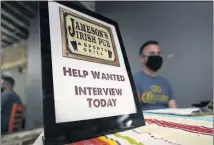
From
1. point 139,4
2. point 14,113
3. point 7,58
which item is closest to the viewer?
point 139,4

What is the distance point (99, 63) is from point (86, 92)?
9 centimetres

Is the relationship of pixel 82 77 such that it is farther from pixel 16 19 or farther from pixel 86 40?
pixel 16 19

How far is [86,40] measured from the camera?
1.63 feet

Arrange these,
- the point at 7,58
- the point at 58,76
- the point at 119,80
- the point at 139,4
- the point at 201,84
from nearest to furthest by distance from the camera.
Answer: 1. the point at 58,76
2. the point at 119,80
3. the point at 139,4
4. the point at 201,84
5. the point at 7,58

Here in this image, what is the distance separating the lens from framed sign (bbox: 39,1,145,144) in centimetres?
38

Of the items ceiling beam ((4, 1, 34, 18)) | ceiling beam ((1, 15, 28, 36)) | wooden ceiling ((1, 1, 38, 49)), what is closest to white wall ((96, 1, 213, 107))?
wooden ceiling ((1, 1, 38, 49))

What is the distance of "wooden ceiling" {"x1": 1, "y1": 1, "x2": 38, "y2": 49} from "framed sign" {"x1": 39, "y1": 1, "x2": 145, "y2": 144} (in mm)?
2210

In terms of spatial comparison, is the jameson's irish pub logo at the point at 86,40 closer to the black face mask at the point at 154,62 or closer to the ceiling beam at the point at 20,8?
the black face mask at the point at 154,62

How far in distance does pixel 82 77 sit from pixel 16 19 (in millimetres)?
3334

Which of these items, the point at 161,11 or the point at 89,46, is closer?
the point at 89,46

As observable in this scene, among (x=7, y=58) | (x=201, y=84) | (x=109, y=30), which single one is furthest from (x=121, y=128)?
(x=7, y=58)

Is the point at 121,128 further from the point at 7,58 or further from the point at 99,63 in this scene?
the point at 7,58

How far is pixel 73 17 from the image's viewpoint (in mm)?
500

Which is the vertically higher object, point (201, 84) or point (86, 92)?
point (201, 84)
